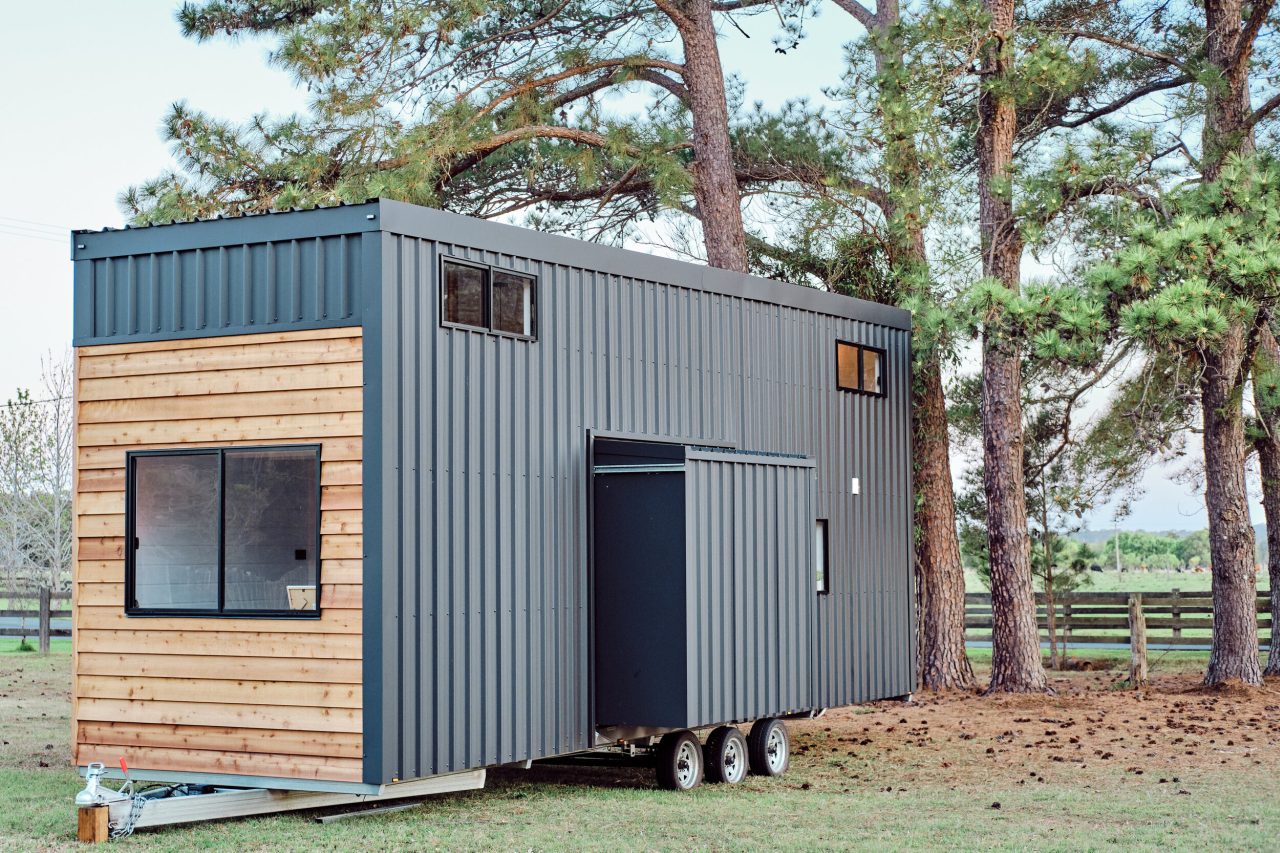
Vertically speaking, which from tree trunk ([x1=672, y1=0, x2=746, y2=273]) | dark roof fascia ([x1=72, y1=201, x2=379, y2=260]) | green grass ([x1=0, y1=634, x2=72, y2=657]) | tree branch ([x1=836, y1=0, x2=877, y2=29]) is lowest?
green grass ([x1=0, y1=634, x2=72, y2=657])

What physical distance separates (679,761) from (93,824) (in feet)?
12.8

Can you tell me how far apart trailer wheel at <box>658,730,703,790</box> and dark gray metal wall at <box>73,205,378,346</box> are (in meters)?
3.63

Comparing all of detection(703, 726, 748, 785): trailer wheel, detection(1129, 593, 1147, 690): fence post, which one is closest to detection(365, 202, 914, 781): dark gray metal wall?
detection(703, 726, 748, 785): trailer wheel

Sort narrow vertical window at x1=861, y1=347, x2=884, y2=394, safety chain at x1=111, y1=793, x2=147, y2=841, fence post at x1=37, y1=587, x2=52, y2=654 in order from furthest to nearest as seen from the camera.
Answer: fence post at x1=37, y1=587, x2=52, y2=654 → narrow vertical window at x1=861, y1=347, x2=884, y2=394 → safety chain at x1=111, y1=793, x2=147, y2=841

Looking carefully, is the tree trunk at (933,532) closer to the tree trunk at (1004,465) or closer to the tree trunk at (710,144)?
the tree trunk at (1004,465)

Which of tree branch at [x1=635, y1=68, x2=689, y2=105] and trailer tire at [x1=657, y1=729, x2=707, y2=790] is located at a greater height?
tree branch at [x1=635, y1=68, x2=689, y2=105]

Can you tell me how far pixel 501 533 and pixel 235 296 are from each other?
2151 mm

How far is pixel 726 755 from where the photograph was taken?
1055 centimetres

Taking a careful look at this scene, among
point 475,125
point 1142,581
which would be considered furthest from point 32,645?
point 1142,581

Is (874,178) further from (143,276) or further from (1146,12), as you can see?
(143,276)

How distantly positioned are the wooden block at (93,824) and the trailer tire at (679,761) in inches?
146

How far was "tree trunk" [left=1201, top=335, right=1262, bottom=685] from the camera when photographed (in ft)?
53.9

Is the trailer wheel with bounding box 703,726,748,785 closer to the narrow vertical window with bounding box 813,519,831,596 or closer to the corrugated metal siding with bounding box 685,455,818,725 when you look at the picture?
the corrugated metal siding with bounding box 685,455,818,725

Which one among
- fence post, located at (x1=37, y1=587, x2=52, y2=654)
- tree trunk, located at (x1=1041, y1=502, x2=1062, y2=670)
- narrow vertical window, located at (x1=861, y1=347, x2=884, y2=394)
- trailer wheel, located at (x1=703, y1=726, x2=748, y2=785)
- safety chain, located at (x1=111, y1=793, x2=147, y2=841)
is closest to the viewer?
safety chain, located at (x1=111, y1=793, x2=147, y2=841)
